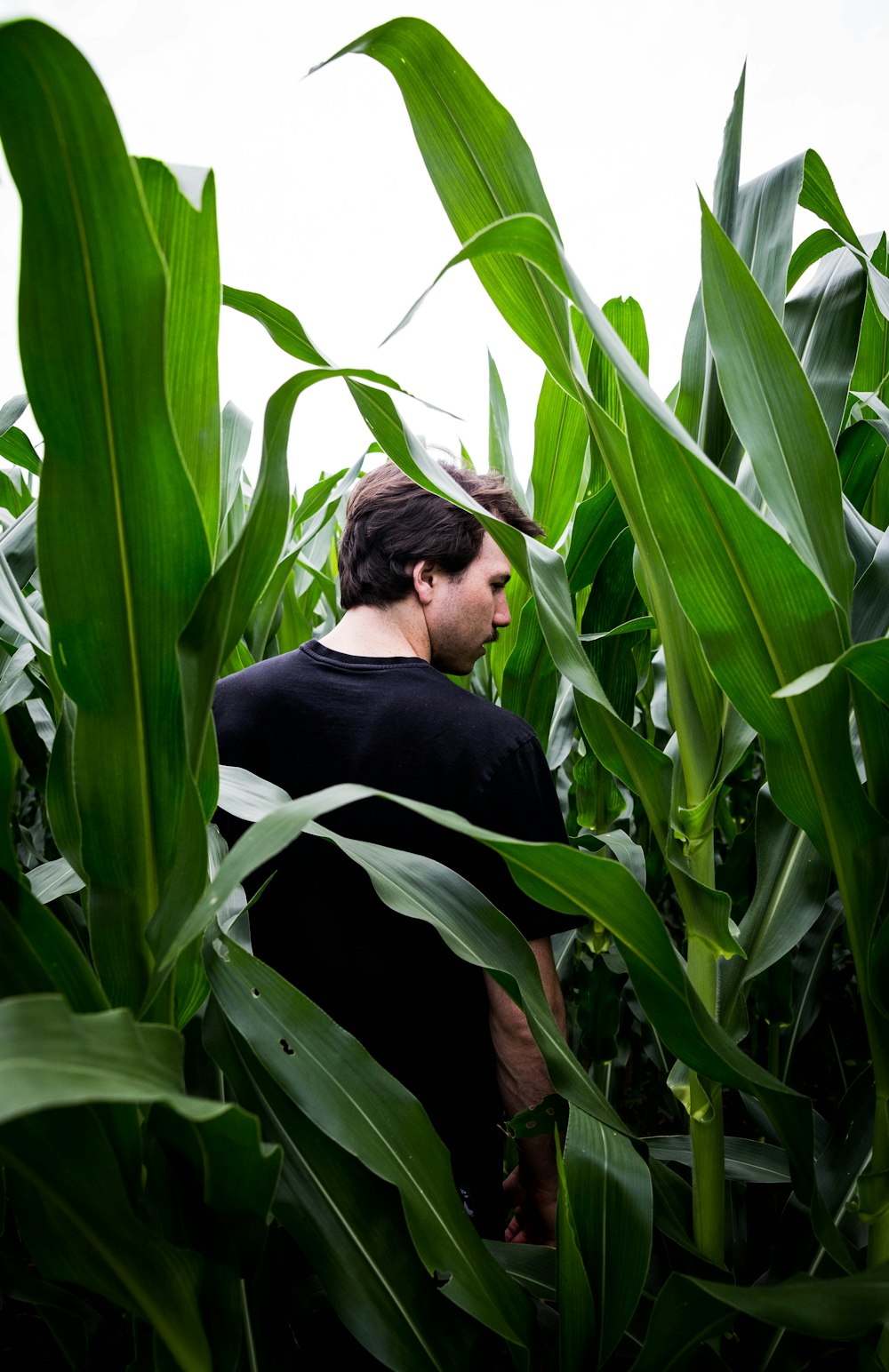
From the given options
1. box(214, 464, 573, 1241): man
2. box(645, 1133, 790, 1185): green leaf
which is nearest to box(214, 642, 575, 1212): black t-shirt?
box(214, 464, 573, 1241): man

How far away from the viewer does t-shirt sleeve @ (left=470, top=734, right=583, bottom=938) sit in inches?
30.0

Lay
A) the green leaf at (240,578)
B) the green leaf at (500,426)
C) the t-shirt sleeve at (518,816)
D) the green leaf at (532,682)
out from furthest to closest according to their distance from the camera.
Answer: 1. the green leaf at (500,426)
2. the green leaf at (532,682)
3. the t-shirt sleeve at (518,816)
4. the green leaf at (240,578)

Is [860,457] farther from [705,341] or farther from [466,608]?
[466,608]

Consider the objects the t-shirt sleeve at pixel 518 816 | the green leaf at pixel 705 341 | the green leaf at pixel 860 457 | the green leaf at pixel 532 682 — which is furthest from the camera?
the green leaf at pixel 532 682

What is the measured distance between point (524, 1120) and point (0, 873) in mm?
425

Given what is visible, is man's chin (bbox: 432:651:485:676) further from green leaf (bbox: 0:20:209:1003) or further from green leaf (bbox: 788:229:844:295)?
green leaf (bbox: 0:20:209:1003)

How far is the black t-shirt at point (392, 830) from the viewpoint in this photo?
2.54 feet

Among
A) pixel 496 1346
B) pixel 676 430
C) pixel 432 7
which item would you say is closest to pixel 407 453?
pixel 676 430

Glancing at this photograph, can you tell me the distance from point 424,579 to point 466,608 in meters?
0.06

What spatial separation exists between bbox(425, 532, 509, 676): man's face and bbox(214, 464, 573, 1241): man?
3 cm

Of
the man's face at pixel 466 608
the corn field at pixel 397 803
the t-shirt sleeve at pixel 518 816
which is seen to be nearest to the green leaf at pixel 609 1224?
the corn field at pixel 397 803

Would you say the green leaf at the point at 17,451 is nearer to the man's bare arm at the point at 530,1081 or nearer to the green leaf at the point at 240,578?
the green leaf at the point at 240,578

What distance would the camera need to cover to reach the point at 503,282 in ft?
1.65

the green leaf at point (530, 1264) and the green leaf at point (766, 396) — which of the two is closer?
the green leaf at point (766, 396)
